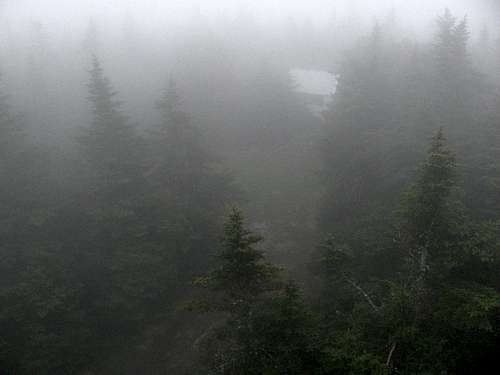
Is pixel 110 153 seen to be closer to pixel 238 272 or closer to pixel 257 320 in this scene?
pixel 238 272

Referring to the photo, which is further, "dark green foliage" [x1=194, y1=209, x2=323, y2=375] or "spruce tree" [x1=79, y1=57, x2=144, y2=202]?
"spruce tree" [x1=79, y1=57, x2=144, y2=202]

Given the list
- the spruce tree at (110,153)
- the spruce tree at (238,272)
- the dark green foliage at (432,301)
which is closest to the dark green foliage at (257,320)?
the spruce tree at (238,272)

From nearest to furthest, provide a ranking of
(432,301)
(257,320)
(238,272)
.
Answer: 1. (238,272)
2. (257,320)
3. (432,301)

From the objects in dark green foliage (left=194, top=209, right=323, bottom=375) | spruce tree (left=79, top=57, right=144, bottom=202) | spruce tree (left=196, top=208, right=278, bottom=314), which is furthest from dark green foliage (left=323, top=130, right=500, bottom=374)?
spruce tree (left=79, top=57, right=144, bottom=202)

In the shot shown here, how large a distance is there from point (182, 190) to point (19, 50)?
41.4m

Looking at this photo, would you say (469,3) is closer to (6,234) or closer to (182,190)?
(182,190)

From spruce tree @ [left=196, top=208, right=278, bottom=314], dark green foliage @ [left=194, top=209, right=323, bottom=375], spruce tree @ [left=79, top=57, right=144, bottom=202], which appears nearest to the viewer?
dark green foliage @ [left=194, top=209, right=323, bottom=375]

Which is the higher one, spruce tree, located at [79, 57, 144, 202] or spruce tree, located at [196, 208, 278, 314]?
spruce tree, located at [79, 57, 144, 202]

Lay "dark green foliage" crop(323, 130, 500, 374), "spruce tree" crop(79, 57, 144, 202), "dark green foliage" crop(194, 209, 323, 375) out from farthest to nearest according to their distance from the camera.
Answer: "spruce tree" crop(79, 57, 144, 202)
"dark green foliage" crop(194, 209, 323, 375)
"dark green foliage" crop(323, 130, 500, 374)

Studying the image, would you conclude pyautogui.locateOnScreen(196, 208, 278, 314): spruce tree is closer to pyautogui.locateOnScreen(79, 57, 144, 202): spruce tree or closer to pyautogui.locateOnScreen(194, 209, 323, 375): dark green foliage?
pyautogui.locateOnScreen(194, 209, 323, 375): dark green foliage

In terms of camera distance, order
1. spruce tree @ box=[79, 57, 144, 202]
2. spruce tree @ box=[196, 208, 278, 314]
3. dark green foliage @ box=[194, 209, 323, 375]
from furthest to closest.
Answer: spruce tree @ box=[79, 57, 144, 202] < spruce tree @ box=[196, 208, 278, 314] < dark green foliage @ box=[194, 209, 323, 375]

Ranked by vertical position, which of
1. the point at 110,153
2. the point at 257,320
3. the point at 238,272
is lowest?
the point at 257,320

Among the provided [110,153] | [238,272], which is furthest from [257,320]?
[110,153]

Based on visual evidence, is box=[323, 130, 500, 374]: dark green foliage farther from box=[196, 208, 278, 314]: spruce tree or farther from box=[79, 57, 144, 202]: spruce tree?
box=[79, 57, 144, 202]: spruce tree
